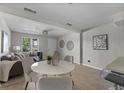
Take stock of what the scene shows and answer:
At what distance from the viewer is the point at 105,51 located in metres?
5.04

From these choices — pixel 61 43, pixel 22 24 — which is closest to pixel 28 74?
pixel 22 24

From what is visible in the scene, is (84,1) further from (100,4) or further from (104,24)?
(104,24)

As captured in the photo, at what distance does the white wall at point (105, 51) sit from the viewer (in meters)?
4.43

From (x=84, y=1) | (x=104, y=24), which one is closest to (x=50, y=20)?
(x=84, y=1)

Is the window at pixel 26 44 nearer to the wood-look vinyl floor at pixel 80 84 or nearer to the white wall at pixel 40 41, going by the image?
the white wall at pixel 40 41

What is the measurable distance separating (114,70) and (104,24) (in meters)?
3.10

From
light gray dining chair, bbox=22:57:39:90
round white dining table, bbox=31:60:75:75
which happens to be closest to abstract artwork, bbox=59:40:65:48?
light gray dining chair, bbox=22:57:39:90

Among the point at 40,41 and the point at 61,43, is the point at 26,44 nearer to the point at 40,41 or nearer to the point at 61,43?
the point at 40,41

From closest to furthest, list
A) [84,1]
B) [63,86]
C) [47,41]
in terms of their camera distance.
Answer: [63,86]
[84,1]
[47,41]

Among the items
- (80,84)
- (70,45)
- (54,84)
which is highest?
(70,45)

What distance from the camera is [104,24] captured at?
5.05 m

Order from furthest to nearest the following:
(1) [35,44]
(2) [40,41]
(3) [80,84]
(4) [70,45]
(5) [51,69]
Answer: (2) [40,41]
(1) [35,44]
(4) [70,45]
(3) [80,84]
(5) [51,69]

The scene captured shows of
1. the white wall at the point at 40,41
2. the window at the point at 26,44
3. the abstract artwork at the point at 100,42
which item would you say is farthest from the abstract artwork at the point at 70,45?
the window at the point at 26,44

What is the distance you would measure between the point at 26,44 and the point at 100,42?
18.7 ft
